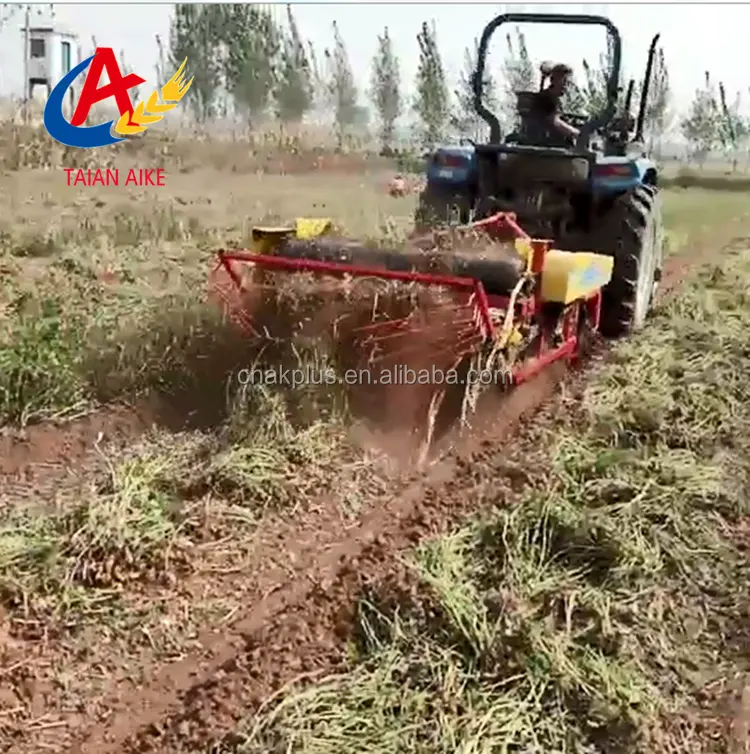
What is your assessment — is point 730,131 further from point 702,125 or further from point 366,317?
point 366,317

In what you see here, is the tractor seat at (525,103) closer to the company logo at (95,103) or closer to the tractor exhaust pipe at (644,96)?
the tractor exhaust pipe at (644,96)

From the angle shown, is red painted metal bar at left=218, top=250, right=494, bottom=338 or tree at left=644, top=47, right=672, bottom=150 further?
tree at left=644, top=47, right=672, bottom=150

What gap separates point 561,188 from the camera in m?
6.30

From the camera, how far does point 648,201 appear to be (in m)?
6.44

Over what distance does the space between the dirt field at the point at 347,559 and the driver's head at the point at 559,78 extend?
62.4 inches

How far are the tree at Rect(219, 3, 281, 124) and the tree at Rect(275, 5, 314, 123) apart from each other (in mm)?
805

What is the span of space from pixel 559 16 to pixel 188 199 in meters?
9.90

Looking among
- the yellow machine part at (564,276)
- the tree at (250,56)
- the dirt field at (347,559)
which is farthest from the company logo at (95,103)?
the tree at (250,56)

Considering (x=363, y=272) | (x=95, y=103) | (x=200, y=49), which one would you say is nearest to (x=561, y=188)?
(x=363, y=272)

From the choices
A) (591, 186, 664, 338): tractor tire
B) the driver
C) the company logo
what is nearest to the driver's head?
the driver

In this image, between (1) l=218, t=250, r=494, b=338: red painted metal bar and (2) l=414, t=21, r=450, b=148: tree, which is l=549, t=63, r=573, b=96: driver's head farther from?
(2) l=414, t=21, r=450, b=148: tree

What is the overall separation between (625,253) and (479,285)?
1.98 m

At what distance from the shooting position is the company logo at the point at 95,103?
47.3ft

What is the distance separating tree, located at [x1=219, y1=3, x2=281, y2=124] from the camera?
39406 millimetres
